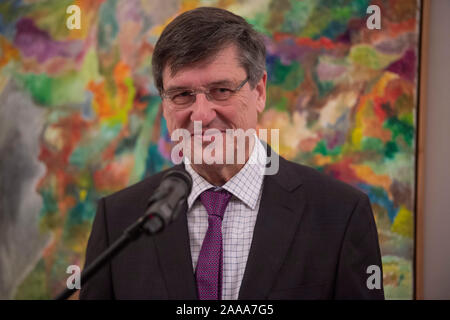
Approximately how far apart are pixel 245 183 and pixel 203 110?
0.25m

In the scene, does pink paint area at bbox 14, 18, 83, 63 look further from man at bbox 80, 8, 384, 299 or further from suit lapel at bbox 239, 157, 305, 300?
suit lapel at bbox 239, 157, 305, 300

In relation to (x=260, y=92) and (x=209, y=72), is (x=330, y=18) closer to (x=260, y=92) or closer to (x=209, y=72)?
(x=260, y=92)

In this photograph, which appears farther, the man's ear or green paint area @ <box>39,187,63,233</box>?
green paint area @ <box>39,187,63,233</box>

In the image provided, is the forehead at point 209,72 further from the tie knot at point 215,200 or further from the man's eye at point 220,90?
the tie knot at point 215,200

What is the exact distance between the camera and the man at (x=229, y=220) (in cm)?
117

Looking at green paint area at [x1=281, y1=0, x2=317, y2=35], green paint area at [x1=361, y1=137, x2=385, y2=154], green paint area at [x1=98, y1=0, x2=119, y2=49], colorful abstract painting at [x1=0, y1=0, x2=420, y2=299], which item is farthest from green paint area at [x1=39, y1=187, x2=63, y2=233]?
green paint area at [x1=361, y1=137, x2=385, y2=154]

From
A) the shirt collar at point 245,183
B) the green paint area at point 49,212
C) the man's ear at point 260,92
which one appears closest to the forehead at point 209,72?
the man's ear at point 260,92

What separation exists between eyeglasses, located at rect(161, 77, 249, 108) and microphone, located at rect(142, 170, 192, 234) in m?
0.41

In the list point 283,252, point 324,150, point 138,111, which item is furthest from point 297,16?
point 283,252

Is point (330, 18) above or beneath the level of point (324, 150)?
above

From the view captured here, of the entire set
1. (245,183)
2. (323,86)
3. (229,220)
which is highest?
(323,86)

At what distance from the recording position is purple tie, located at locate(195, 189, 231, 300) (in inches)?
46.0

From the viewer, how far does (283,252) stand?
1.17 meters
